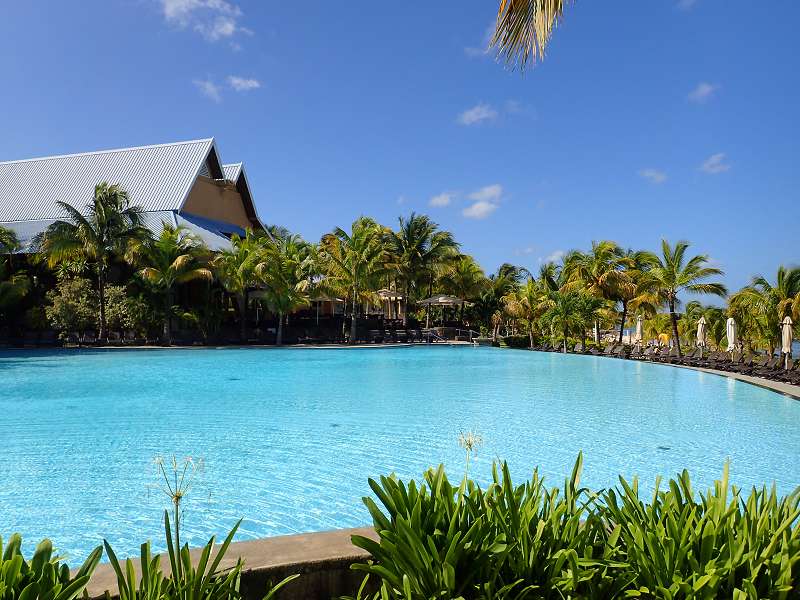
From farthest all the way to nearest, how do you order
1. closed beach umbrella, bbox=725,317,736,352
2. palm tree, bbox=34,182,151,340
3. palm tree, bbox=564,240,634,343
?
palm tree, bbox=564,240,634,343 → palm tree, bbox=34,182,151,340 → closed beach umbrella, bbox=725,317,736,352

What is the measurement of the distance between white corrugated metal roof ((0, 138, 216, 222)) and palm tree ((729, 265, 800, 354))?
27443 millimetres

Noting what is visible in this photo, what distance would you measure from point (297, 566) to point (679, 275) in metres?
23.9

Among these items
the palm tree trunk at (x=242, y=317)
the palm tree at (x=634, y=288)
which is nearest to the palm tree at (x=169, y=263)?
the palm tree trunk at (x=242, y=317)

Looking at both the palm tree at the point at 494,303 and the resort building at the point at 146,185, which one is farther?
the palm tree at the point at 494,303

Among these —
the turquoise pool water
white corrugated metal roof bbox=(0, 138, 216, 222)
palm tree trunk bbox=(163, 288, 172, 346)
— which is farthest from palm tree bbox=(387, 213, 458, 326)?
the turquoise pool water

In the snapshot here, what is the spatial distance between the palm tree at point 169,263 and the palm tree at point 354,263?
6.46m

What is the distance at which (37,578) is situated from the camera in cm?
162

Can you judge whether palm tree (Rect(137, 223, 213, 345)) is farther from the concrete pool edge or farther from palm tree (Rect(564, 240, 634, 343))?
the concrete pool edge

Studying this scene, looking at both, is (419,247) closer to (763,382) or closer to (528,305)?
(528,305)

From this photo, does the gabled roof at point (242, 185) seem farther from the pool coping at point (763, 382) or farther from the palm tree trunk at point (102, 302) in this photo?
the pool coping at point (763, 382)

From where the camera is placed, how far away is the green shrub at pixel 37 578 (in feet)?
5.02

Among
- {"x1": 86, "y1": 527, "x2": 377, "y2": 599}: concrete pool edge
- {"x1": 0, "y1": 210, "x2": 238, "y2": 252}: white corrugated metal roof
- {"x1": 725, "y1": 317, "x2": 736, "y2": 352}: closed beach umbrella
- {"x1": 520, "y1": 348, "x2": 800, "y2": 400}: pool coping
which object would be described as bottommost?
{"x1": 520, "y1": 348, "x2": 800, "y2": 400}: pool coping

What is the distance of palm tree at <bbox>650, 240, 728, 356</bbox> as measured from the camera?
73.8 feet

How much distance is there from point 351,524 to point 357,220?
1071 inches
